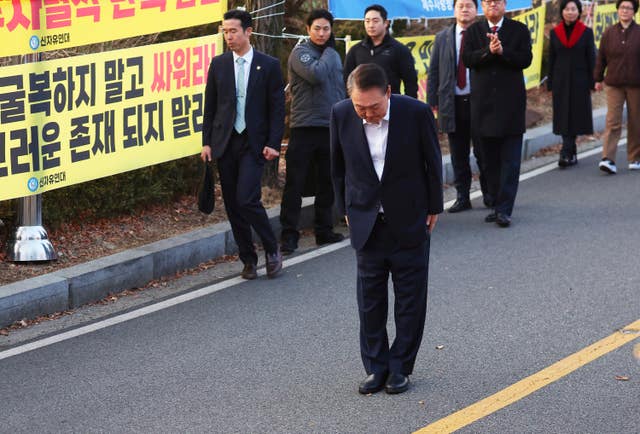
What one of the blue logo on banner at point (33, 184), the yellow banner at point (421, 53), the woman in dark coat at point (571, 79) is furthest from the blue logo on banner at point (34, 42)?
the woman in dark coat at point (571, 79)

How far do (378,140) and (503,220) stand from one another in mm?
4070

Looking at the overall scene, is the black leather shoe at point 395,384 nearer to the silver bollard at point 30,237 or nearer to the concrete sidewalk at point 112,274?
the concrete sidewalk at point 112,274

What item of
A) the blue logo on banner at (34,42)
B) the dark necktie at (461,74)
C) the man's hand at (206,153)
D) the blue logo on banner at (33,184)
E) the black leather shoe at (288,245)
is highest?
the blue logo on banner at (34,42)

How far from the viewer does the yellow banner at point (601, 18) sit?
16.9m

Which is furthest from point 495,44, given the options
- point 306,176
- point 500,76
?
point 306,176

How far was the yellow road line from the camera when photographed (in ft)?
18.7

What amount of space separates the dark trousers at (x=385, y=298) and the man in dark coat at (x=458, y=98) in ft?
15.0

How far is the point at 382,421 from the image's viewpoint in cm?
572

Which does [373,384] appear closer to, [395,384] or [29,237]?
[395,384]

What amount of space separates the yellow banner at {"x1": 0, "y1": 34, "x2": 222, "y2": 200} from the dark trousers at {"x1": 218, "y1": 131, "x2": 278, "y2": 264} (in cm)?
89

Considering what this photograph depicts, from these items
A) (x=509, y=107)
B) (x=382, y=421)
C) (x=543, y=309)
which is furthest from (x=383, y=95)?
(x=509, y=107)

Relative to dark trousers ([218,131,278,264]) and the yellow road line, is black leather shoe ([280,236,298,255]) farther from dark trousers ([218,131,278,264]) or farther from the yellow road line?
the yellow road line

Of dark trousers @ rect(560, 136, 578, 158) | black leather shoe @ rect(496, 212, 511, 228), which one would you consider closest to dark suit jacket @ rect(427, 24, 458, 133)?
black leather shoe @ rect(496, 212, 511, 228)

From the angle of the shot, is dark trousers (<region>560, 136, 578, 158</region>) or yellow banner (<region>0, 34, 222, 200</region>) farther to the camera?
dark trousers (<region>560, 136, 578, 158</region>)
